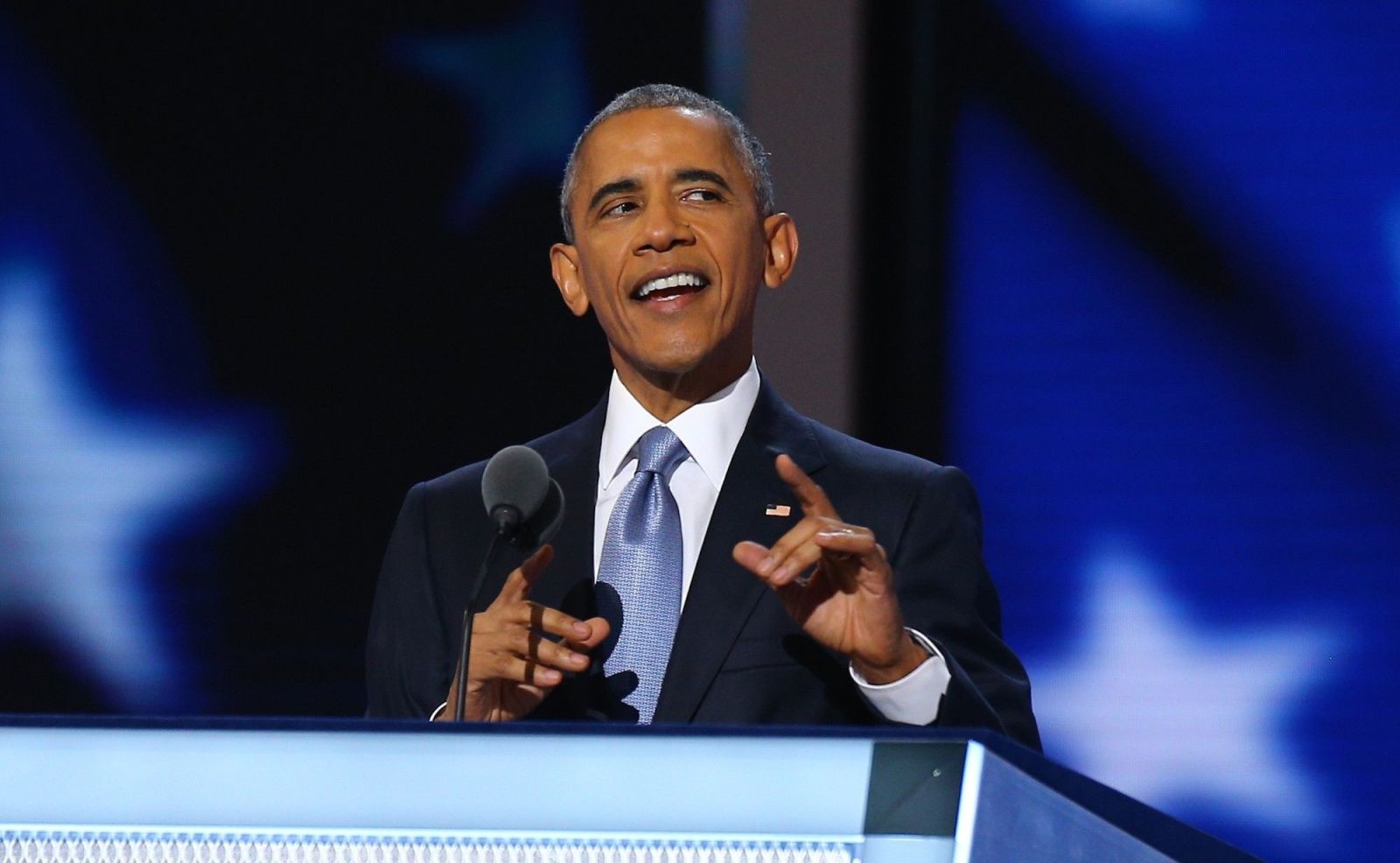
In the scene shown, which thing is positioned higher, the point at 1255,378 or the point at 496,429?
the point at 1255,378

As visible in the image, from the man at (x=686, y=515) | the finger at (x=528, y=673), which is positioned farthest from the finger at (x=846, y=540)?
the finger at (x=528, y=673)

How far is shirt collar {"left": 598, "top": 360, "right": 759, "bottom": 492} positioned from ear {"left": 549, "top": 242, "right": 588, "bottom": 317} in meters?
0.12

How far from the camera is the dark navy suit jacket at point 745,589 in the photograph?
1651 millimetres

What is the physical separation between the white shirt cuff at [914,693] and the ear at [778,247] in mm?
614

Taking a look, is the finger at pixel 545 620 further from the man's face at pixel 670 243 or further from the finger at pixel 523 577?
the man's face at pixel 670 243

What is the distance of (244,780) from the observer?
30.5 inches

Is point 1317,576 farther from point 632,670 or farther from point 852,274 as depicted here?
point 632,670

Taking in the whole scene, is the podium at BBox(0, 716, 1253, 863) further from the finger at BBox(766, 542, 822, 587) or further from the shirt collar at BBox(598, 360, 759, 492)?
the shirt collar at BBox(598, 360, 759, 492)

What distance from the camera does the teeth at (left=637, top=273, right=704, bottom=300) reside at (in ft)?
5.94

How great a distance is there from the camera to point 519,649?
1.41 meters

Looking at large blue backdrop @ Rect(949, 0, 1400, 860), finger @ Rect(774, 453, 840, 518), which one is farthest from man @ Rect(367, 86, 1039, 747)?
large blue backdrop @ Rect(949, 0, 1400, 860)

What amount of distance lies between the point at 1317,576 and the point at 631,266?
174cm

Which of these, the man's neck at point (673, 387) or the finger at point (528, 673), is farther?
the man's neck at point (673, 387)

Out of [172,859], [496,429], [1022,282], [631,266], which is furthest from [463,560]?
[1022,282]
